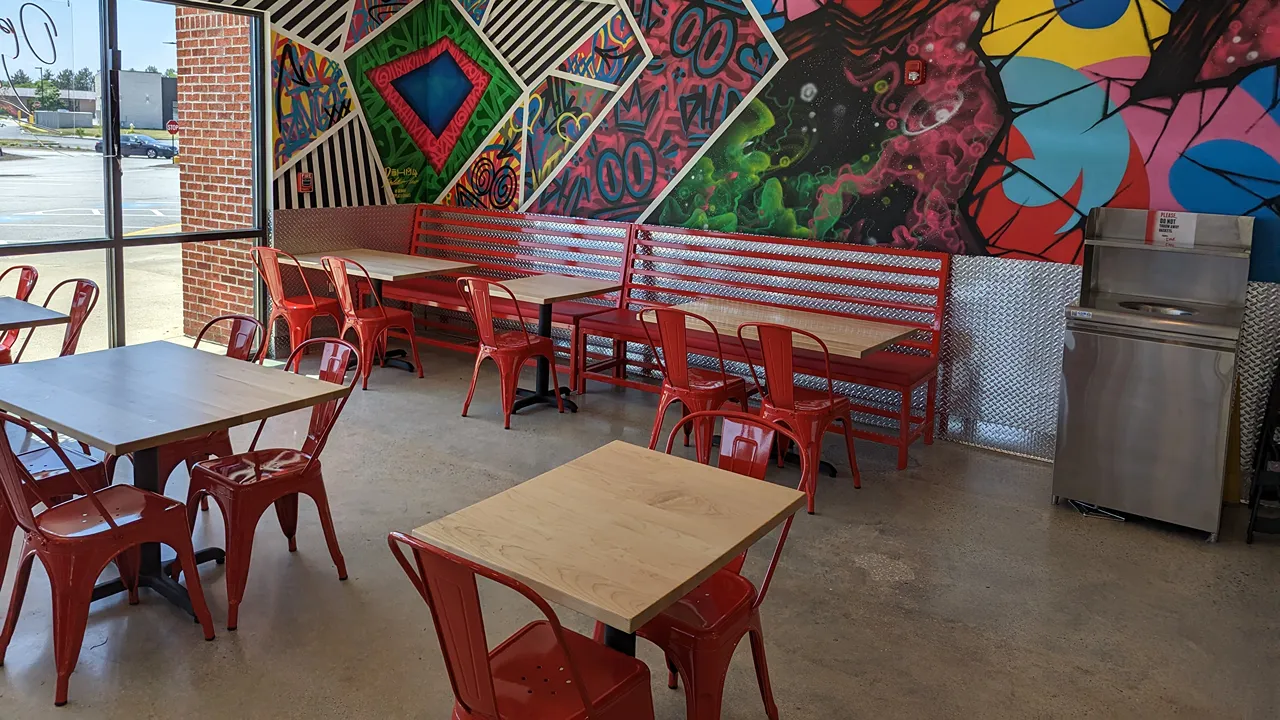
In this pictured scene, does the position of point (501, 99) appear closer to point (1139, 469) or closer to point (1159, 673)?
point (1139, 469)

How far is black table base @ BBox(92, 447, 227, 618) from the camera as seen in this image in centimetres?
349

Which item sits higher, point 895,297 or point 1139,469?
point 895,297

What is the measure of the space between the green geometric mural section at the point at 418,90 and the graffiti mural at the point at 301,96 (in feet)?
0.73

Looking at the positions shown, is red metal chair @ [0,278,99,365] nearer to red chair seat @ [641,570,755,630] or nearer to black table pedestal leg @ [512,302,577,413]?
black table pedestal leg @ [512,302,577,413]

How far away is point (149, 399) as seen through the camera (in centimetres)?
343

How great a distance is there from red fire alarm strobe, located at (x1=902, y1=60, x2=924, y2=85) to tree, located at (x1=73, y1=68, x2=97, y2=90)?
4926mm

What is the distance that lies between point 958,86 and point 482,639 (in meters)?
4.78

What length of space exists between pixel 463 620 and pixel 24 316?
3.54 meters

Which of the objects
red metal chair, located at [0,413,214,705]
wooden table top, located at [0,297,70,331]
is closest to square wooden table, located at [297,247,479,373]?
wooden table top, located at [0,297,70,331]

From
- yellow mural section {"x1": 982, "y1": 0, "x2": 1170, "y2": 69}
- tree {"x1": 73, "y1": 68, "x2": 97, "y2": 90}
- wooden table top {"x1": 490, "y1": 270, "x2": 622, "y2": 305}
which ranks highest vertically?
yellow mural section {"x1": 982, "y1": 0, "x2": 1170, "y2": 69}

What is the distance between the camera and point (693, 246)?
6.89 metres

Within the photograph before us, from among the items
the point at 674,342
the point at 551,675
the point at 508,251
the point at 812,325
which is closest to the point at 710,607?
the point at 551,675

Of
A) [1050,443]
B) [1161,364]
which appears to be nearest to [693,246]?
[1050,443]

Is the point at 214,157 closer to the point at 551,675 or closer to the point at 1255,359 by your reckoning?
the point at 551,675
